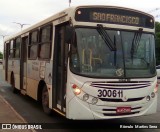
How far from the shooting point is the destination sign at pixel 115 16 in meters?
8.40

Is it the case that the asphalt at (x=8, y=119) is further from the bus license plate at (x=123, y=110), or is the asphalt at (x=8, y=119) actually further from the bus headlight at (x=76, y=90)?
the bus license plate at (x=123, y=110)

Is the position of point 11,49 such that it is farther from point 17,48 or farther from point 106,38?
point 106,38

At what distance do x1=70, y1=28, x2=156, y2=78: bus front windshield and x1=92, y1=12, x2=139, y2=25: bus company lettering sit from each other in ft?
0.90

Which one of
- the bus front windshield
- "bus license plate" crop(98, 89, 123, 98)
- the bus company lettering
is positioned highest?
the bus company lettering

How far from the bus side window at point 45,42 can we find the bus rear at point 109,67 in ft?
6.73

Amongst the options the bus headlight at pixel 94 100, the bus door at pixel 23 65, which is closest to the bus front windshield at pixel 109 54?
the bus headlight at pixel 94 100

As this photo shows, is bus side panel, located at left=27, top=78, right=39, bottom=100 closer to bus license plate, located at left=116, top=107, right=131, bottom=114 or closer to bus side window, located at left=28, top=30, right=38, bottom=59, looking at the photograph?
bus side window, located at left=28, top=30, right=38, bottom=59

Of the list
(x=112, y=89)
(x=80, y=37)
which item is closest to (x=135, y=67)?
(x=112, y=89)

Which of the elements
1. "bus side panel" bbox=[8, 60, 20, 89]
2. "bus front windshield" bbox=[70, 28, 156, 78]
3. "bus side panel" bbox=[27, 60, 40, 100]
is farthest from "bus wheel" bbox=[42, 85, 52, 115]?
"bus side panel" bbox=[8, 60, 20, 89]

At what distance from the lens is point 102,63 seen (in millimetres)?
8258

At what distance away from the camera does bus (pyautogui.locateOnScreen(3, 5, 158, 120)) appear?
807 cm

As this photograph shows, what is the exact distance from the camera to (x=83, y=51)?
8203mm

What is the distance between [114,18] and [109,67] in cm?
122

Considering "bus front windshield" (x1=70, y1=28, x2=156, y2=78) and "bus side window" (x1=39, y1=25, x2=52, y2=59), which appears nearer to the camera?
"bus front windshield" (x1=70, y1=28, x2=156, y2=78)
